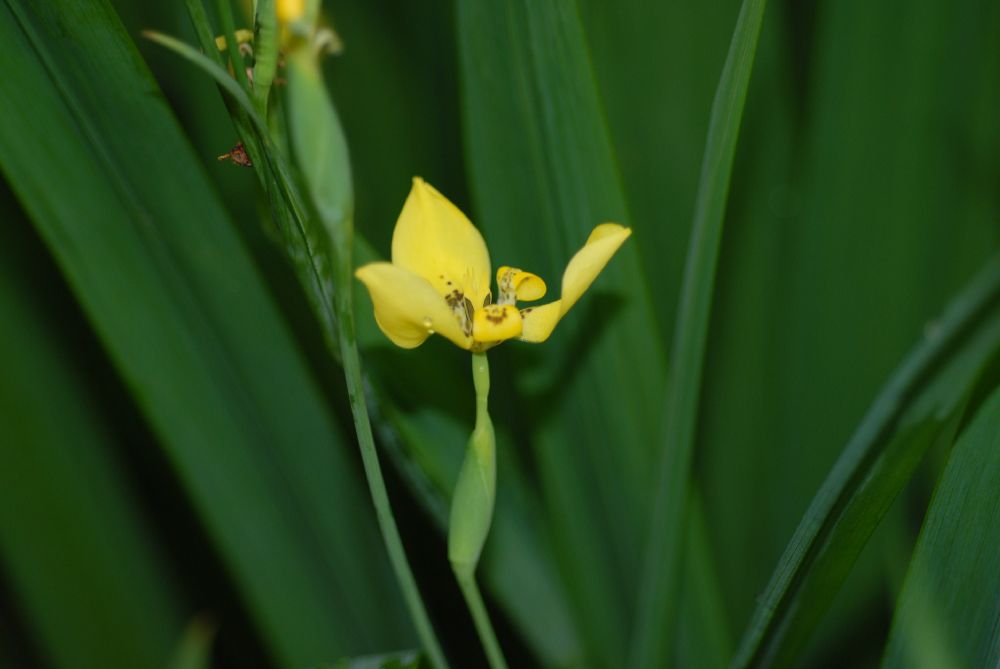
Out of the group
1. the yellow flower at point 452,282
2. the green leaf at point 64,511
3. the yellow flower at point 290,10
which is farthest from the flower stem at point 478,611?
the green leaf at point 64,511

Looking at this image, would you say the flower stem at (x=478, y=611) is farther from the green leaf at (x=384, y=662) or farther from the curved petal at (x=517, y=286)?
the curved petal at (x=517, y=286)

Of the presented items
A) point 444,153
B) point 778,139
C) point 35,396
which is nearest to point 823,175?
point 778,139

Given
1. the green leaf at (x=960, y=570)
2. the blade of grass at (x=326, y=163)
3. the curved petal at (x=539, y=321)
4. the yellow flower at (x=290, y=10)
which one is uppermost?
the yellow flower at (x=290, y=10)

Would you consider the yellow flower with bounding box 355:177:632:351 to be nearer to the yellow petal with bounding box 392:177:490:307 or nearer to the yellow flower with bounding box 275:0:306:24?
the yellow petal with bounding box 392:177:490:307

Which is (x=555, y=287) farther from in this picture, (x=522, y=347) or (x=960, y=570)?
(x=960, y=570)

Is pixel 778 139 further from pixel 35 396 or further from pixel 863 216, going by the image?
pixel 35 396

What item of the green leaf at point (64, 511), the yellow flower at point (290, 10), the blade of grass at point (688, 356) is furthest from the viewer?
the green leaf at point (64, 511)
